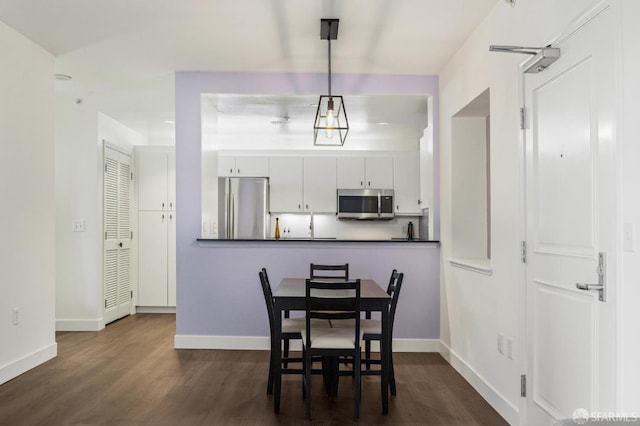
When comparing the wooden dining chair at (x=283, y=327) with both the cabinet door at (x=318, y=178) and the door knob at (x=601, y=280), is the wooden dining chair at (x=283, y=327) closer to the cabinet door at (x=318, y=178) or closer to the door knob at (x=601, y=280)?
the door knob at (x=601, y=280)

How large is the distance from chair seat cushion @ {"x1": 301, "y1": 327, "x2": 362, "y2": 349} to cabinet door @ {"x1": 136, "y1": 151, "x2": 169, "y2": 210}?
13.8 feet

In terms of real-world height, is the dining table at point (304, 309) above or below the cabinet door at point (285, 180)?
below

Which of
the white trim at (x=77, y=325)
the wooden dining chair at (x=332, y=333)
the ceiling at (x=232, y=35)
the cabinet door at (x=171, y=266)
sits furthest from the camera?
the cabinet door at (x=171, y=266)

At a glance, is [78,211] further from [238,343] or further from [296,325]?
[296,325]

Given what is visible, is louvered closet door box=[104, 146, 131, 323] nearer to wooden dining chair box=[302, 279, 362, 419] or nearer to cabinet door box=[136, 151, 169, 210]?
cabinet door box=[136, 151, 169, 210]

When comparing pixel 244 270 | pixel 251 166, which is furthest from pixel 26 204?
pixel 251 166

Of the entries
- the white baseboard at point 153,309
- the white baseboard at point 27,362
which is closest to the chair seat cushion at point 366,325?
the white baseboard at point 27,362

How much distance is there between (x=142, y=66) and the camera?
15.1 ft

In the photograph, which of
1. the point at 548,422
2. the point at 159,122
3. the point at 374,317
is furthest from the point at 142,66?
the point at 548,422

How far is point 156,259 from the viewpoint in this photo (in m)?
6.69

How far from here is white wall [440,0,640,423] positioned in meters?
1.86

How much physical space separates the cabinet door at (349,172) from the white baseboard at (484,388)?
10.4ft

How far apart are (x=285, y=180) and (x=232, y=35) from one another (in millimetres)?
3444

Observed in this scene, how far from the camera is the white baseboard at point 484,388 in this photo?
9.65 feet
